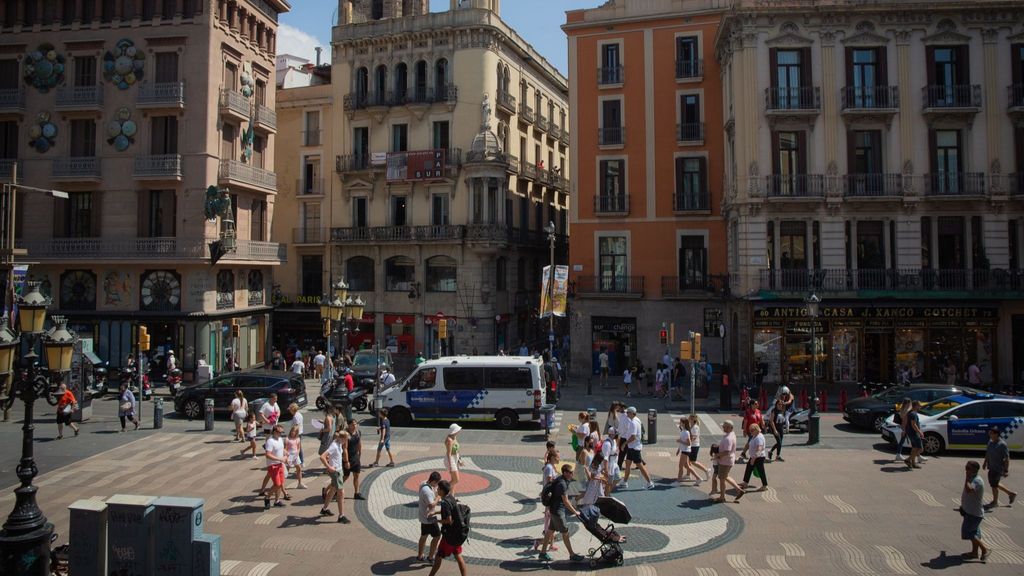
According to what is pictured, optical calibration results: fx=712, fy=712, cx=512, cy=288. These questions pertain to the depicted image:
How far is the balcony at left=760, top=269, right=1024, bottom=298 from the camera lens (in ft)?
100

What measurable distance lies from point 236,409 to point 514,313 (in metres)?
24.9

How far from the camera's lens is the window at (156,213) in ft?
112

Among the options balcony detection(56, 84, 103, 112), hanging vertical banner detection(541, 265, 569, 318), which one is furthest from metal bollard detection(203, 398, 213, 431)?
balcony detection(56, 84, 103, 112)

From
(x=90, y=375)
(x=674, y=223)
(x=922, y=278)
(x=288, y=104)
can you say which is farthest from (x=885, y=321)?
(x=288, y=104)

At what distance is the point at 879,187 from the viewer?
31469 millimetres

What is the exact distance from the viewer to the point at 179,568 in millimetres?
10961

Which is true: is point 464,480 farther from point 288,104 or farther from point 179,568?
point 288,104

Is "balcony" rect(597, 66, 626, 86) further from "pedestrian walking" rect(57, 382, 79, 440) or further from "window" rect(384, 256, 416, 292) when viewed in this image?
"pedestrian walking" rect(57, 382, 79, 440)

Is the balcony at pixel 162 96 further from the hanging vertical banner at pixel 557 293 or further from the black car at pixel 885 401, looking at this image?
the black car at pixel 885 401

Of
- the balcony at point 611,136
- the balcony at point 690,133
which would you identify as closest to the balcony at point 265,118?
the balcony at point 611,136

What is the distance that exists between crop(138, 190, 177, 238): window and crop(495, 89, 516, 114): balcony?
18892 millimetres

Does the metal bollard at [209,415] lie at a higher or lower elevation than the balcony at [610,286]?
lower

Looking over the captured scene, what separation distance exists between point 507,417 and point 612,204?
1712cm

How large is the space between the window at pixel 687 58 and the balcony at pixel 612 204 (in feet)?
22.8
